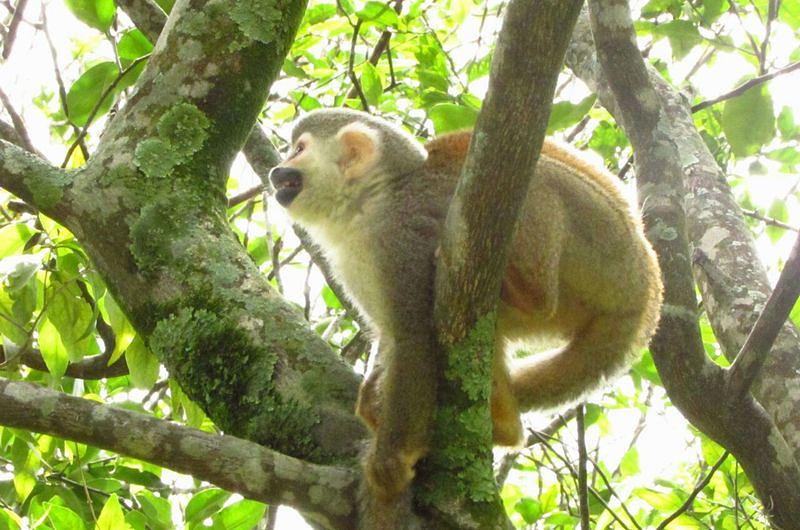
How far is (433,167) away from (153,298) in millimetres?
1283

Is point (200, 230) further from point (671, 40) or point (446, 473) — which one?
point (671, 40)

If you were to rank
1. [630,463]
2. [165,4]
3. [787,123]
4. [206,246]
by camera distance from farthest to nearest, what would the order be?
[630,463] < [787,123] < [165,4] < [206,246]

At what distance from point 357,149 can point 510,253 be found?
0.93 m

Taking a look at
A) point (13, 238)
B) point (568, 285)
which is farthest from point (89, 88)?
point (568, 285)

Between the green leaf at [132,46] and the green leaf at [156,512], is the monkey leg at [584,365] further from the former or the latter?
the green leaf at [132,46]

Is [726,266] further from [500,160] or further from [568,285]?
[500,160]

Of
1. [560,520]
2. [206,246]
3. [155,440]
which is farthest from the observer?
[560,520]

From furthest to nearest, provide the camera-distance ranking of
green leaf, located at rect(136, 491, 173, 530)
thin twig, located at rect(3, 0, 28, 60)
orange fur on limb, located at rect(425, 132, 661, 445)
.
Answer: thin twig, located at rect(3, 0, 28, 60)
green leaf, located at rect(136, 491, 173, 530)
orange fur on limb, located at rect(425, 132, 661, 445)

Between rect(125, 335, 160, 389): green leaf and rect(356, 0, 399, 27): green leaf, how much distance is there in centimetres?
197

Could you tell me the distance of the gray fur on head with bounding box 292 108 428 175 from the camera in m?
3.84

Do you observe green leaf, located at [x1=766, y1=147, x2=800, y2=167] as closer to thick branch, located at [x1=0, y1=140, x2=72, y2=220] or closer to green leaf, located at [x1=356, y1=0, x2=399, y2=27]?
green leaf, located at [x1=356, y1=0, x2=399, y2=27]

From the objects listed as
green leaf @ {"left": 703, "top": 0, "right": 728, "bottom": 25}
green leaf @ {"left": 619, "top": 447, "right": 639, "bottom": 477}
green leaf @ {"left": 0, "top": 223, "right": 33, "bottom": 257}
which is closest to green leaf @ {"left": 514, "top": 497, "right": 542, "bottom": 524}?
green leaf @ {"left": 619, "top": 447, "right": 639, "bottom": 477}

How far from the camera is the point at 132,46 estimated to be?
175 inches

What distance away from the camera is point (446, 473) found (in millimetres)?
2619
